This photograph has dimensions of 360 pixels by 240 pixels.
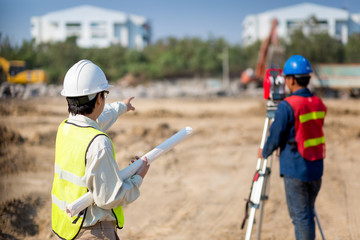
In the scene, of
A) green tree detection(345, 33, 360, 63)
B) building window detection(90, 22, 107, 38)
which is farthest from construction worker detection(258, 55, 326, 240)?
building window detection(90, 22, 107, 38)

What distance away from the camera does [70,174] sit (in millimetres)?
1591

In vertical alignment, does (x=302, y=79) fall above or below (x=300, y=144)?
above

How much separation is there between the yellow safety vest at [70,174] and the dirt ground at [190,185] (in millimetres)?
2454

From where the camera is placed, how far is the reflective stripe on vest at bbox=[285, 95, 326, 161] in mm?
2572

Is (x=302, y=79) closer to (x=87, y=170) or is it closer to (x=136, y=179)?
(x=136, y=179)

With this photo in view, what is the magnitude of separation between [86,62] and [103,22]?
64850 millimetres

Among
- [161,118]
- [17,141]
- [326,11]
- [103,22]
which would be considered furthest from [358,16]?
[17,141]

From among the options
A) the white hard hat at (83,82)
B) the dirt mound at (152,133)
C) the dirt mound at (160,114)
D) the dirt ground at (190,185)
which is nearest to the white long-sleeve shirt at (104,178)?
the white hard hat at (83,82)

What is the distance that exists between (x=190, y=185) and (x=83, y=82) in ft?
15.1

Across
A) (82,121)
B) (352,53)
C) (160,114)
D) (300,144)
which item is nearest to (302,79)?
(300,144)

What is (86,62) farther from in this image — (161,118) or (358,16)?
(358,16)

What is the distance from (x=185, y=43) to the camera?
46719 mm

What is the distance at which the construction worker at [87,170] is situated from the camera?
4.95 feet

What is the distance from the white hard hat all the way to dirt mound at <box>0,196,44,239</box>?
274 centimetres
